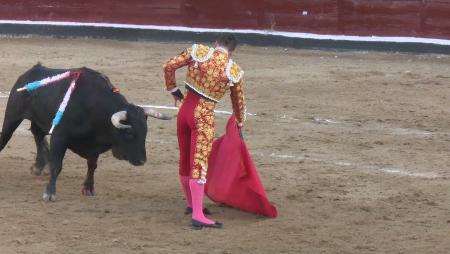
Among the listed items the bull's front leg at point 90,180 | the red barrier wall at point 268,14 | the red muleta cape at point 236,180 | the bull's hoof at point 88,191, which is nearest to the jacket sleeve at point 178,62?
the red muleta cape at point 236,180

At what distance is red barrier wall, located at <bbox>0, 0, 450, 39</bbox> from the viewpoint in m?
12.8

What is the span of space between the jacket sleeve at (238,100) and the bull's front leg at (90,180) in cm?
111

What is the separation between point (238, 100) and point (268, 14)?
8.20m

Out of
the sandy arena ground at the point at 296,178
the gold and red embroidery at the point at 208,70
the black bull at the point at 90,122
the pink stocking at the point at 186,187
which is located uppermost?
the gold and red embroidery at the point at 208,70

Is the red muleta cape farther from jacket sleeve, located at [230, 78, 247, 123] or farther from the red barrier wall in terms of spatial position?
the red barrier wall

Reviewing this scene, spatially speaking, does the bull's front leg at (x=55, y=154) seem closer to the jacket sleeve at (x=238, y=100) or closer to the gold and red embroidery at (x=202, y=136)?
the gold and red embroidery at (x=202, y=136)

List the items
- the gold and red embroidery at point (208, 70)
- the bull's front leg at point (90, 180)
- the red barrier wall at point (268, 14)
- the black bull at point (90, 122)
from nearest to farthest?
the gold and red embroidery at point (208, 70), the black bull at point (90, 122), the bull's front leg at point (90, 180), the red barrier wall at point (268, 14)

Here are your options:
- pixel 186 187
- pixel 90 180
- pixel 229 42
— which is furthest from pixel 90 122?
pixel 229 42

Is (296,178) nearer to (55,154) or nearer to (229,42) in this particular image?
(229,42)

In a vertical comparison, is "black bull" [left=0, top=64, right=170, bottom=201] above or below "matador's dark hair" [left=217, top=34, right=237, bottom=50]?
below

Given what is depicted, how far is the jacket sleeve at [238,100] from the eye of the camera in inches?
224

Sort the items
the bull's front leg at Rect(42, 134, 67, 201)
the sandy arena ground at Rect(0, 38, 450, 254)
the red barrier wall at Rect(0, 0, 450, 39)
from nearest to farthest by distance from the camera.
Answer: the sandy arena ground at Rect(0, 38, 450, 254), the bull's front leg at Rect(42, 134, 67, 201), the red barrier wall at Rect(0, 0, 450, 39)

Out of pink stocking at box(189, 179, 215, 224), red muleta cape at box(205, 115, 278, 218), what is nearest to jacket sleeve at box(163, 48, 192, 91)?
red muleta cape at box(205, 115, 278, 218)

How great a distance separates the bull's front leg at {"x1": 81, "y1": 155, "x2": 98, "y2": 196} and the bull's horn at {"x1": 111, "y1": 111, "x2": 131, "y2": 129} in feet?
1.63
